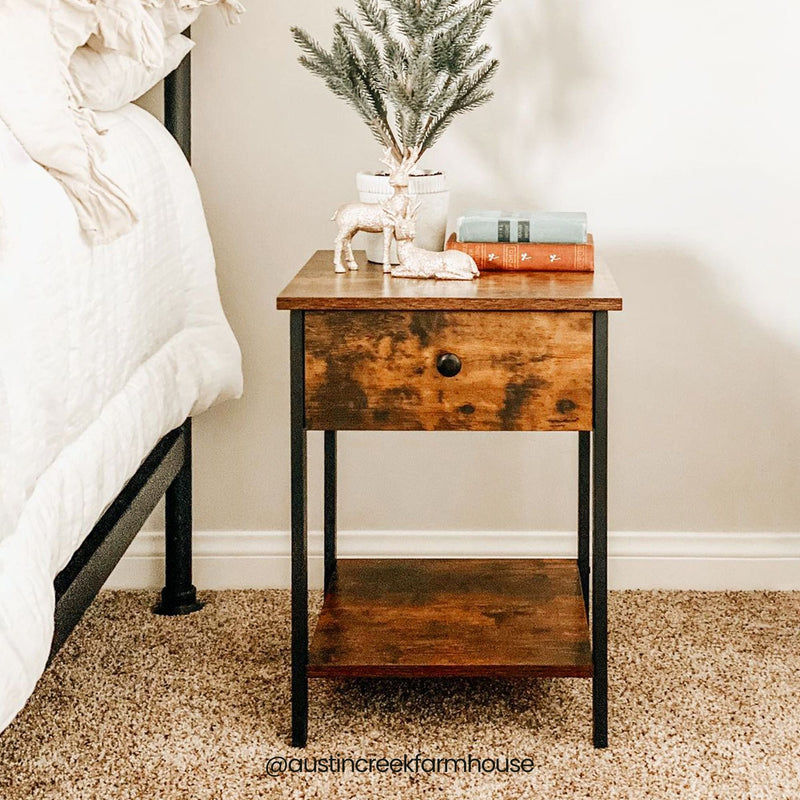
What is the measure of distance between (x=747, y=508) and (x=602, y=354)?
721mm

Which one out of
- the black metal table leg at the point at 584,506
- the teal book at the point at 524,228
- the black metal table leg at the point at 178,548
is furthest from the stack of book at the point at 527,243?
the black metal table leg at the point at 178,548

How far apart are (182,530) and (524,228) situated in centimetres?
75

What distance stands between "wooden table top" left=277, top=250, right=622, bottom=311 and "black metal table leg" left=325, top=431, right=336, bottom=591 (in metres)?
0.31

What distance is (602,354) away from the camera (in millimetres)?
1307

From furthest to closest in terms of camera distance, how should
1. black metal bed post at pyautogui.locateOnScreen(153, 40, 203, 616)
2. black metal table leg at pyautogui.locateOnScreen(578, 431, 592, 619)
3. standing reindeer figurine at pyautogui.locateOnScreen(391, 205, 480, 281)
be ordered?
black metal bed post at pyautogui.locateOnScreen(153, 40, 203, 616), black metal table leg at pyautogui.locateOnScreen(578, 431, 592, 619), standing reindeer figurine at pyautogui.locateOnScreen(391, 205, 480, 281)

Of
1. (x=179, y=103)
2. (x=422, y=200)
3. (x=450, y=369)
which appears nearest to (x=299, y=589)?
(x=450, y=369)

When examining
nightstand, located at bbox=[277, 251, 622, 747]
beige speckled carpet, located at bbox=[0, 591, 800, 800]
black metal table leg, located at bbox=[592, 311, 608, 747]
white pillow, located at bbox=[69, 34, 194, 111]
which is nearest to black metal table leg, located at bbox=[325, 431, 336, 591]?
beige speckled carpet, located at bbox=[0, 591, 800, 800]

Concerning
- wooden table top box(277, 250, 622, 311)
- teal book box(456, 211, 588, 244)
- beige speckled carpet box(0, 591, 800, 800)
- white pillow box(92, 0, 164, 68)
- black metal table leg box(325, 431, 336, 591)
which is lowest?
beige speckled carpet box(0, 591, 800, 800)

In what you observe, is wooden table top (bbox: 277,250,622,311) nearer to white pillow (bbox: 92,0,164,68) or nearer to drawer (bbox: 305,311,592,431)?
drawer (bbox: 305,311,592,431)

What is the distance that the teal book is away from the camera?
1.46m

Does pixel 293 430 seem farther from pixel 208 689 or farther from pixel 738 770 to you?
pixel 738 770

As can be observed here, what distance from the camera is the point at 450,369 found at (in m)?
1.32

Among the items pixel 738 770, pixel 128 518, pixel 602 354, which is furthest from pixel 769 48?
pixel 128 518

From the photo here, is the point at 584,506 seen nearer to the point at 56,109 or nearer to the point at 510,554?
the point at 510,554
